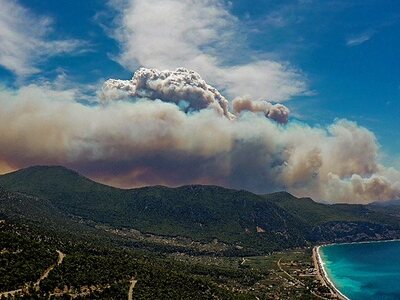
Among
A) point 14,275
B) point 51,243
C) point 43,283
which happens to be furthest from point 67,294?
point 51,243

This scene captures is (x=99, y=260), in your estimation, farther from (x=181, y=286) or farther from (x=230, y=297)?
(x=230, y=297)

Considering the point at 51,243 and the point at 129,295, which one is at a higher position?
the point at 51,243

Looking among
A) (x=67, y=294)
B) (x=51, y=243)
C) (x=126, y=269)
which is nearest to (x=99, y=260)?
(x=126, y=269)

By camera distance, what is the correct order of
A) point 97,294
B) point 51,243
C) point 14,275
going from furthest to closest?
point 51,243, point 97,294, point 14,275

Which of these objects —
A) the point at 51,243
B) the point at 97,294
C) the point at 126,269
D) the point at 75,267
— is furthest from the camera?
the point at 51,243

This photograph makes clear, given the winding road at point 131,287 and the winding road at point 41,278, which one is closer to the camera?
the winding road at point 41,278

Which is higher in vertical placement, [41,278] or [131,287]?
[41,278]

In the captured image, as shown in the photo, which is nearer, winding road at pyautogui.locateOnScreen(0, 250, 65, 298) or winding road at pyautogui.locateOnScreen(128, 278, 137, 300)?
winding road at pyautogui.locateOnScreen(0, 250, 65, 298)

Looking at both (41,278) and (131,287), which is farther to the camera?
(131,287)

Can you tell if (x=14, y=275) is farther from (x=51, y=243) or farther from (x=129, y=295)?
(x=51, y=243)

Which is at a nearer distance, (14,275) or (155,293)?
(14,275)
